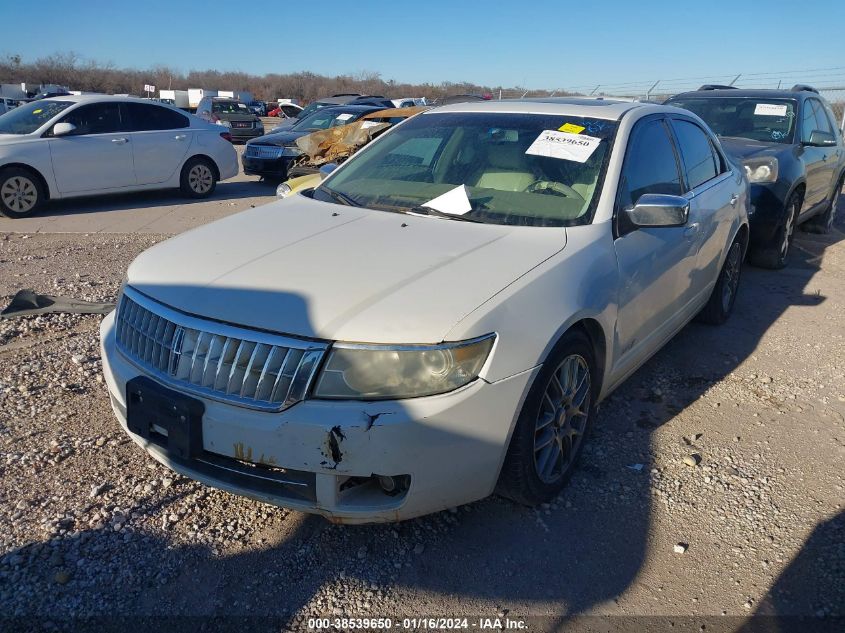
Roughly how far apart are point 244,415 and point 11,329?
328 cm

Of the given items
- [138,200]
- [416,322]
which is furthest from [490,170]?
[138,200]

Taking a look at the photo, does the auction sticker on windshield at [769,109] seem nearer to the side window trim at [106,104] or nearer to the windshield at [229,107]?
the side window trim at [106,104]

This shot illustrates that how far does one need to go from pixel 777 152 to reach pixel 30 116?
9.54m

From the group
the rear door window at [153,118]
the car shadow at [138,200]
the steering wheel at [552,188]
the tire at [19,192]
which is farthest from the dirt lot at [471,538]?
the rear door window at [153,118]

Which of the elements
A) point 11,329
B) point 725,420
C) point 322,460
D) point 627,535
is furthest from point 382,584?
point 11,329

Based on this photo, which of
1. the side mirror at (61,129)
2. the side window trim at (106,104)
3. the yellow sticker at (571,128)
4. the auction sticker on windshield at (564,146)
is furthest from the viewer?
the side window trim at (106,104)

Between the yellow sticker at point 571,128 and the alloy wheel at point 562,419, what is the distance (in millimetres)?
1316

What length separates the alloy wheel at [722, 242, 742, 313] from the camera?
5207 millimetres

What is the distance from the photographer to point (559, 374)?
9.43 feet

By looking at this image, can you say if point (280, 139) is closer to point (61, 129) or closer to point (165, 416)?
point (61, 129)

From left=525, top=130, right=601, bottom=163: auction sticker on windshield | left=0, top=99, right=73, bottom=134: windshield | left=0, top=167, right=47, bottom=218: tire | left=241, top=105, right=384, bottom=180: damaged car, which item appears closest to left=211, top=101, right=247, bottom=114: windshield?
left=241, top=105, right=384, bottom=180: damaged car

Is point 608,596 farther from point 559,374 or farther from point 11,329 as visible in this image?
point 11,329

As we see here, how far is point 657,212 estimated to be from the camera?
10.6ft

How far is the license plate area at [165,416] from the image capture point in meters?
2.40
